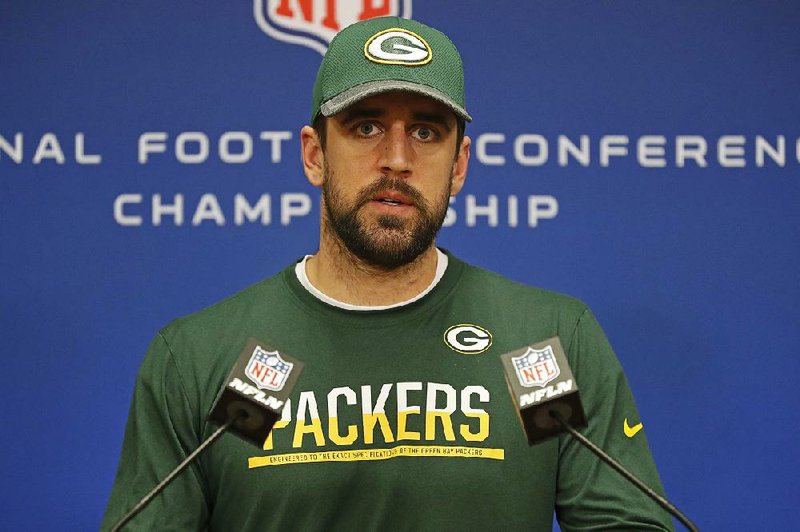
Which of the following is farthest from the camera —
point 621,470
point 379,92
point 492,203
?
point 492,203

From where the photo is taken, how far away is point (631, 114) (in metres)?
2.02

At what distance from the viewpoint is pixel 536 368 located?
95 cm

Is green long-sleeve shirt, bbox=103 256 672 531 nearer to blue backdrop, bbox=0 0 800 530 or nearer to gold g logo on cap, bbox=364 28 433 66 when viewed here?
gold g logo on cap, bbox=364 28 433 66

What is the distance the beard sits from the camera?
1.31 m

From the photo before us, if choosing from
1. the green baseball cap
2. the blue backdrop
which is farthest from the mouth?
the blue backdrop

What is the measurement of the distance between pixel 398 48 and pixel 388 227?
19 cm

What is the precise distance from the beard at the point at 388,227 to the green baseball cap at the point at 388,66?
0.31 ft

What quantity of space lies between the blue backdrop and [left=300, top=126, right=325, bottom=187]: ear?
1.93ft

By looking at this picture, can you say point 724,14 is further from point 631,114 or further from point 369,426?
point 369,426

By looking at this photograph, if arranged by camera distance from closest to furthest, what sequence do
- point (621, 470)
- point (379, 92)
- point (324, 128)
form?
point (621, 470)
point (379, 92)
point (324, 128)

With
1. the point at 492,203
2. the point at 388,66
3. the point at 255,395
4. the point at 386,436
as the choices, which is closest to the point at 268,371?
the point at 255,395

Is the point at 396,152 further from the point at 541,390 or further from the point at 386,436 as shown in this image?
the point at 541,390

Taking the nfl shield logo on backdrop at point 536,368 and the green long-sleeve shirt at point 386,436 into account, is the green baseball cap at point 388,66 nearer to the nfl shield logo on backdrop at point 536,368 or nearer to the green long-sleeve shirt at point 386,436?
the green long-sleeve shirt at point 386,436

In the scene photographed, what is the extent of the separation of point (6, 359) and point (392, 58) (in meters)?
1.03
